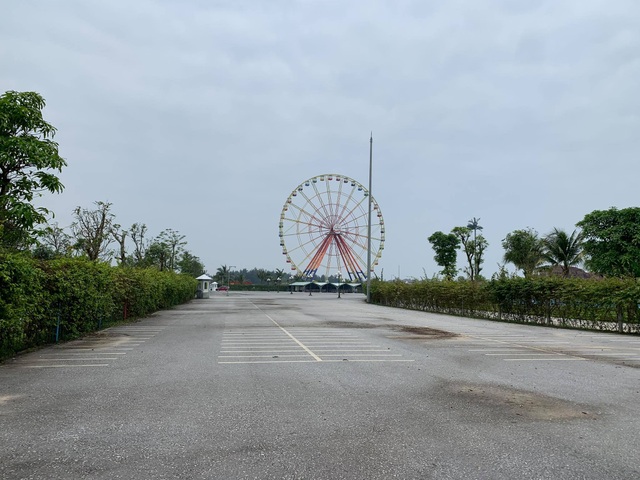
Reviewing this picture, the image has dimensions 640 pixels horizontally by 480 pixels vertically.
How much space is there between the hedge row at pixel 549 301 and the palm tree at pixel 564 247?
47.2 ft

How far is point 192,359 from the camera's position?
A: 8.66m

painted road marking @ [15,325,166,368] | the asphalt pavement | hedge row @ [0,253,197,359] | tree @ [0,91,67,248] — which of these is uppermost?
tree @ [0,91,67,248]

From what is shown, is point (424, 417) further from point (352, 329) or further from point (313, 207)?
point (313, 207)

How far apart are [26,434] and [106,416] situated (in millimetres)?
758

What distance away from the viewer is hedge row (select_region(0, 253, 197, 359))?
305 inches

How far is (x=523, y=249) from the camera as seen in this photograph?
40219mm

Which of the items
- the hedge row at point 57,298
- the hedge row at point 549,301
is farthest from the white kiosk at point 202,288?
the hedge row at point 57,298

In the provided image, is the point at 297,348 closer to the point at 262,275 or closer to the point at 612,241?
the point at 612,241

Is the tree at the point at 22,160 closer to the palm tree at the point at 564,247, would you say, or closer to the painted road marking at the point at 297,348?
the painted road marking at the point at 297,348

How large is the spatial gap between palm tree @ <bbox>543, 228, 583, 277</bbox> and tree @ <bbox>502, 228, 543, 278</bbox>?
3.26ft

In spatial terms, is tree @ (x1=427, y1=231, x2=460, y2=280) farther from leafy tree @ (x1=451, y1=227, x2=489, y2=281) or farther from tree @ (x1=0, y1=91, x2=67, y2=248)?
tree @ (x1=0, y1=91, x2=67, y2=248)

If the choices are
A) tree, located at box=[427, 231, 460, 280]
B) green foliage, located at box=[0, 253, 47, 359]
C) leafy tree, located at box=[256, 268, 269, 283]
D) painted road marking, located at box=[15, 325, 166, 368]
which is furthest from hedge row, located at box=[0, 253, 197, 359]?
leafy tree, located at box=[256, 268, 269, 283]

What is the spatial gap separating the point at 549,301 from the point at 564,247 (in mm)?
19669

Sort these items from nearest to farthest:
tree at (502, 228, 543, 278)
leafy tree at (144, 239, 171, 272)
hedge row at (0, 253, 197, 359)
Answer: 1. hedge row at (0, 253, 197, 359)
2. tree at (502, 228, 543, 278)
3. leafy tree at (144, 239, 171, 272)
